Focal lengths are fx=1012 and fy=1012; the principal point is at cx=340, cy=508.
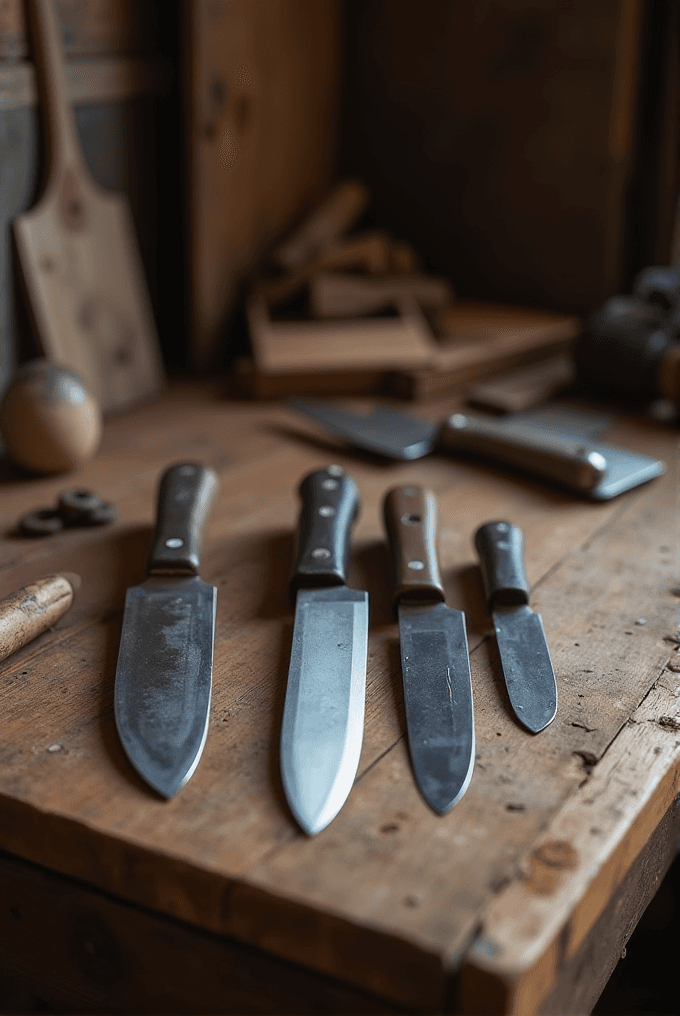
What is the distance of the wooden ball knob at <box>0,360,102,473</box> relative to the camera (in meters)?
1.10

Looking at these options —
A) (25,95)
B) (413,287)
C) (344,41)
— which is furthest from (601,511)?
(344,41)

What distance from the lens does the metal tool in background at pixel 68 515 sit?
1.01m

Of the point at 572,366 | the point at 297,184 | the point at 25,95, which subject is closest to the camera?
the point at 25,95

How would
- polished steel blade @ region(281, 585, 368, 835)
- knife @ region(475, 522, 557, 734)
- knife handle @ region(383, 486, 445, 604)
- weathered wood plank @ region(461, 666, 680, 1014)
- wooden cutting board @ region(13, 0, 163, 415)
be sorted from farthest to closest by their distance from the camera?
wooden cutting board @ region(13, 0, 163, 415), knife handle @ region(383, 486, 445, 604), knife @ region(475, 522, 557, 734), polished steel blade @ region(281, 585, 368, 835), weathered wood plank @ region(461, 666, 680, 1014)

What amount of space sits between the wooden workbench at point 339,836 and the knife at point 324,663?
0.06 feet

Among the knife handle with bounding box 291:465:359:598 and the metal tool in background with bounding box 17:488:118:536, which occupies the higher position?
the knife handle with bounding box 291:465:359:598

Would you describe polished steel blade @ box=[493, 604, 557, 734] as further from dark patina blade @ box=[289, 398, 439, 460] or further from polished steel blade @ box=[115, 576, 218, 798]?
dark patina blade @ box=[289, 398, 439, 460]

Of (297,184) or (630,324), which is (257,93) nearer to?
(297,184)

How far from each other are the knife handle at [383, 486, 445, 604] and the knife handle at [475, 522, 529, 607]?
0.15 ft

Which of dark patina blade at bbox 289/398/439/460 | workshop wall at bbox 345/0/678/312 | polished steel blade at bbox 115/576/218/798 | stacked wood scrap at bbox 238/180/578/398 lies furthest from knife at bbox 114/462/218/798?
workshop wall at bbox 345/0/678/312

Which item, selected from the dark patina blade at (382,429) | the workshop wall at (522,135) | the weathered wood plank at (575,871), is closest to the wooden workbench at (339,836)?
the weathered wood plank at (575,871)

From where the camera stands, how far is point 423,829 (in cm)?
62

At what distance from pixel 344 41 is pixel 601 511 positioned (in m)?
1.10

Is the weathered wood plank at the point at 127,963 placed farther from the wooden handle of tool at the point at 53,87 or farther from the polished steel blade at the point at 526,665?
the wooden handle of tool at the point at 53,87
